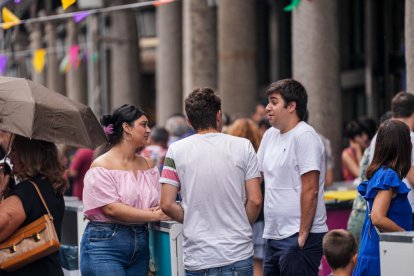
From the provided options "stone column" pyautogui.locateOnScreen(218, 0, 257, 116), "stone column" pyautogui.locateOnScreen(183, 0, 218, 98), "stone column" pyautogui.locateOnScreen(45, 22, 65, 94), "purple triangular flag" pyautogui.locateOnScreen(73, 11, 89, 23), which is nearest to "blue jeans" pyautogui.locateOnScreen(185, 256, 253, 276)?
"purple triangular flag" pyautogui.locateOnScreen(73, 11, 89, 23)

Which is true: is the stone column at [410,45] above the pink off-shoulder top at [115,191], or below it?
above

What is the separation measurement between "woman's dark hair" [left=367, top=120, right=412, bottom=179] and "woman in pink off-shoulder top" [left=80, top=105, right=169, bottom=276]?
1463 mm

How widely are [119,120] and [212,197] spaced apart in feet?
3.50

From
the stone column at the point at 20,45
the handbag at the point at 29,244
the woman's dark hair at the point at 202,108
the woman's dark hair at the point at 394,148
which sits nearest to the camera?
the handbag at the point at 29,244

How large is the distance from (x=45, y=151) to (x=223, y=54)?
13.1m

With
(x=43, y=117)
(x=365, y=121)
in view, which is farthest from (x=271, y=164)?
(x=365, y=121)

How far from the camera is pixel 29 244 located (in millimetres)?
5965

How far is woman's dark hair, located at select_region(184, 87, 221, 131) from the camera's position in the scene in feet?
22.2

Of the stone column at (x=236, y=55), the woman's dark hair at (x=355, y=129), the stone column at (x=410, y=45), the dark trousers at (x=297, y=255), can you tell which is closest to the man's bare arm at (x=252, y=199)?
the dark trousers at (x=297, y=255)

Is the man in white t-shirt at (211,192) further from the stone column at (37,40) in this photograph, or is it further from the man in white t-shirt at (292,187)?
the stone column at (37,40)

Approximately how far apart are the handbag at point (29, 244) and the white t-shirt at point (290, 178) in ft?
6.12

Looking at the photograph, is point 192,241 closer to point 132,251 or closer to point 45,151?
point 132,251

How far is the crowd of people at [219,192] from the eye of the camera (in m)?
6.65

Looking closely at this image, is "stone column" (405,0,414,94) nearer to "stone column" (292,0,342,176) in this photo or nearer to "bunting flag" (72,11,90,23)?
"bunting flag" (72,11,90,23)
